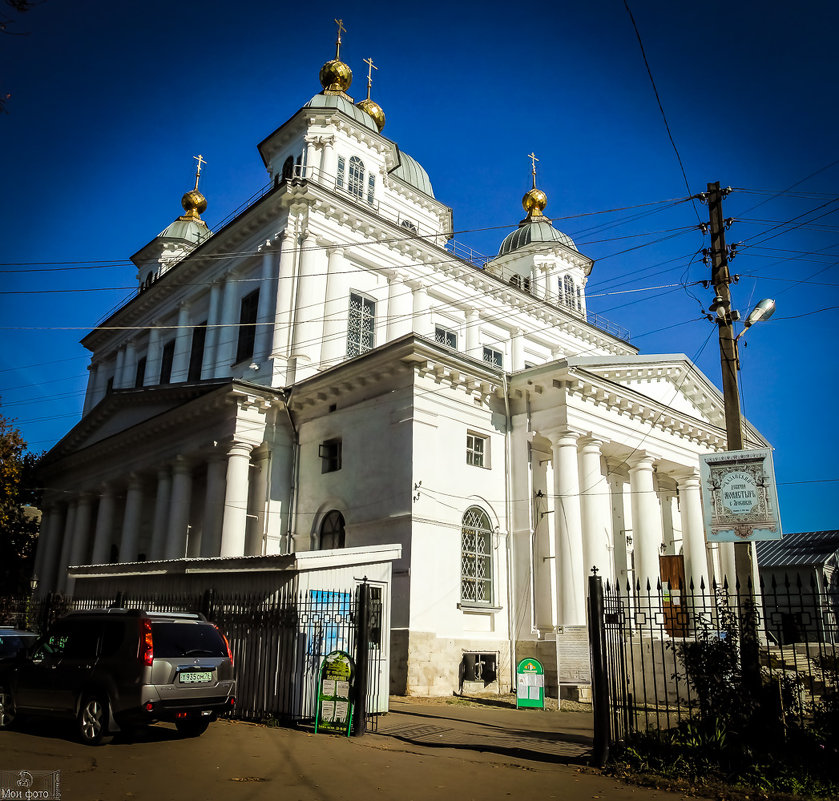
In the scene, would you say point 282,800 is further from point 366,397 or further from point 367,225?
point 367,225

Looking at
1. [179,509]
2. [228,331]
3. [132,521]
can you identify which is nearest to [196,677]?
[179,509]

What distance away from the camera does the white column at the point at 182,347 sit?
1195 inches

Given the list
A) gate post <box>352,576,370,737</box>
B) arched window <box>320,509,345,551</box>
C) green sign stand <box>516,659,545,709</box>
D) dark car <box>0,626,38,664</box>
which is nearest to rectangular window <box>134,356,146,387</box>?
arched window <box>320,509,345,551</box>

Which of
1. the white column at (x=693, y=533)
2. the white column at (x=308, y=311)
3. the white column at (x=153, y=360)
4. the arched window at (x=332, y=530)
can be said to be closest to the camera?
the arched window at (x=332, y=530)

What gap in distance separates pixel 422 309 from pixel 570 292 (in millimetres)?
12947

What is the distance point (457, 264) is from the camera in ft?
102

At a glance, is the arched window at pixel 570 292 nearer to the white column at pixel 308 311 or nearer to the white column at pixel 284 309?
the white column at pixel 308 311

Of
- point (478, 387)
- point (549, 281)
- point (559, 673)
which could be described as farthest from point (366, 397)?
point (549, 281)

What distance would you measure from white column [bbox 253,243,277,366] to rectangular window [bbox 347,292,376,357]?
9.18ft

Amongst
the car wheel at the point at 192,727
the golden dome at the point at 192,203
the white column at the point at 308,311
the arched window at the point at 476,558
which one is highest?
the golden dome at the point at 192,203

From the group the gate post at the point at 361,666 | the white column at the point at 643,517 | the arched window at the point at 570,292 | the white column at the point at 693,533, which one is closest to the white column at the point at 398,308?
the white column at the point at 643,517

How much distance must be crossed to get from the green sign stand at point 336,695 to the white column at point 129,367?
2763 centimetres

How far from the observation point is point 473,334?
1235 inches

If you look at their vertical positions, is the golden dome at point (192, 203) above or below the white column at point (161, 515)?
above
